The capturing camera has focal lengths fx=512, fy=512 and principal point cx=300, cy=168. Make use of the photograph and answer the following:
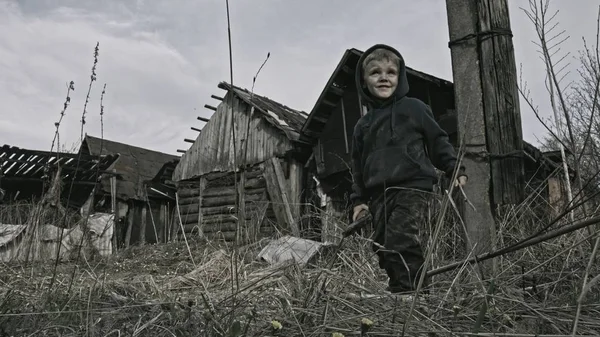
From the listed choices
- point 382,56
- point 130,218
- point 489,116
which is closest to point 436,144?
point 489,116

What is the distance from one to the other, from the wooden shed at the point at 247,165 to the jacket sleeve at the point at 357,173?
6647 mm

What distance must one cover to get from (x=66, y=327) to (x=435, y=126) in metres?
2.10

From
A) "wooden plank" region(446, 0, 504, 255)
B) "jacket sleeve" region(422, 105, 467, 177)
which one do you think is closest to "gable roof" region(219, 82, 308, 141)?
"jacket sleeve" region(422, 105, 467, 177)

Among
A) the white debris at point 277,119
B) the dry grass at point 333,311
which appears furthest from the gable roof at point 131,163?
the dry grass at point 333,311

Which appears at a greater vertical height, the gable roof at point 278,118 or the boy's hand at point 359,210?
the gable roof at point 278,118

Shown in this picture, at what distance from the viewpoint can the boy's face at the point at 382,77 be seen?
295 centimetres

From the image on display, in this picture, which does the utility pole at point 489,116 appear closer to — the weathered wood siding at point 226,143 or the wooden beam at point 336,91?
the wooden beam at point 336,91

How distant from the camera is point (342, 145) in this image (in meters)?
10.7

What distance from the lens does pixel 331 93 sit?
35.0 feet

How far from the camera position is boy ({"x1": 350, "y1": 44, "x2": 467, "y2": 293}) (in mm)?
2688

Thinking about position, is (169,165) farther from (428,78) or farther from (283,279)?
(283,279)

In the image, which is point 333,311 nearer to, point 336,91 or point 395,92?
point 395,92

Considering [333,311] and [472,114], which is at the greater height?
[472,114]

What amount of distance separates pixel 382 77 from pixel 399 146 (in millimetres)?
415
